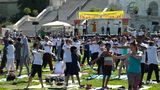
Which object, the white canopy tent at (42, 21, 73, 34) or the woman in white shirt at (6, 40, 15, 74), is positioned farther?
the white canopy tent at (42, 21, 73, 34)

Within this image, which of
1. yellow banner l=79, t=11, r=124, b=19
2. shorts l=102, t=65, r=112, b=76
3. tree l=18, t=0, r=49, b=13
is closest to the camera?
shorts l=102, t=65, r=112, b=76

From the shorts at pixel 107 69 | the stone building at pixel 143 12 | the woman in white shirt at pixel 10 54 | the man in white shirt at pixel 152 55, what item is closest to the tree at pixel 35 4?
the stone building at pixel 143 12

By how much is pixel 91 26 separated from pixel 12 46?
143 feet

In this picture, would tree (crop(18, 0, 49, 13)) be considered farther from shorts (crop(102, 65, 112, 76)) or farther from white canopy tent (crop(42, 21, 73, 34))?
shorts (crop(102, 65, 112, 76))

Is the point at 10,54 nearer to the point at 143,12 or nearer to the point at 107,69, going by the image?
the point at 107,69

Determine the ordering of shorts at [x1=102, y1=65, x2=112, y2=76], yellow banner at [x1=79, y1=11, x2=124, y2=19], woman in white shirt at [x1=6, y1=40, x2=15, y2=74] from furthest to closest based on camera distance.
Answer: yellow banner at [x1=79, y1=11, x2=124, y2=19] → woman in white shirt at [x1=6, y1=40, x2=15, y2=74] → shorts at [x1=102, y1=65, x2=112, y2=76]

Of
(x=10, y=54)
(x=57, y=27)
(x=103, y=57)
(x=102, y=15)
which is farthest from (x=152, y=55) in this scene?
(x=102, y=15)

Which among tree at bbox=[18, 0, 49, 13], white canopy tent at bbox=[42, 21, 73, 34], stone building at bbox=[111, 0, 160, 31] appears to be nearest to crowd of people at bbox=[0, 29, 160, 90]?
white canopy tent at bbox=[42, 21, 73, 34]

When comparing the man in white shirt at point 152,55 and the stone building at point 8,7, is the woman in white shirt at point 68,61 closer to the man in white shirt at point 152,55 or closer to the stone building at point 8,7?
the man in white shirt at point 152,55

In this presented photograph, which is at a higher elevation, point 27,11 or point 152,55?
point 27,11

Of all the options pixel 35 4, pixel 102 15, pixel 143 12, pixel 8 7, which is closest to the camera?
pixel 102 15

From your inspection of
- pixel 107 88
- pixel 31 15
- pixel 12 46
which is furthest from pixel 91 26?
pixel 107 88

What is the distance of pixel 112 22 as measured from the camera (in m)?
66.8

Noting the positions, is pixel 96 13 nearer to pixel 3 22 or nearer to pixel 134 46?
pixel 3 22
